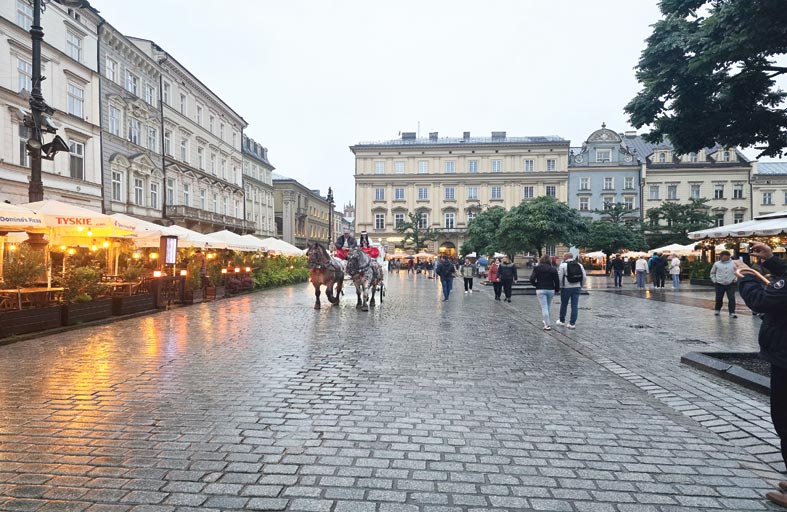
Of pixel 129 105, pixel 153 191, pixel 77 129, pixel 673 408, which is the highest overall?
pixel 129 105

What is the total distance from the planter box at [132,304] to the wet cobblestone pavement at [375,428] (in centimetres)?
350

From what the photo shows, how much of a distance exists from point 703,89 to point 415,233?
50.9m

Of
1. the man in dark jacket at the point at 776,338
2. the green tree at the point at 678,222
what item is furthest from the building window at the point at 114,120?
the green tree at the point at 678,222

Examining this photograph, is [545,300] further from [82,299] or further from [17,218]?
[17,218]

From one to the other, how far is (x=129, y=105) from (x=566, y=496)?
38.0 m

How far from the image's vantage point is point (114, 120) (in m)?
31.8

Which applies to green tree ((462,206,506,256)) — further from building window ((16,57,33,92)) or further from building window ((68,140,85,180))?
building window ((16,57,33,92))

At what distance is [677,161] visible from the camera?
6612 cm

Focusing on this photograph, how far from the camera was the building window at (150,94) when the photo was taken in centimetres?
3553

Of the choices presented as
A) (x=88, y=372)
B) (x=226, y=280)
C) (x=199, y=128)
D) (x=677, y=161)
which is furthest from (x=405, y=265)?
(x=88, y=372)

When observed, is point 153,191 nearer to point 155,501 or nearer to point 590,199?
point 155,501

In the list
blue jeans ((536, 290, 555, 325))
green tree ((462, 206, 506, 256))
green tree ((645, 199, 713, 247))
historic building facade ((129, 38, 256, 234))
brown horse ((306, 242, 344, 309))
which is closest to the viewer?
blue jeans ((536, 290, 555, 325))

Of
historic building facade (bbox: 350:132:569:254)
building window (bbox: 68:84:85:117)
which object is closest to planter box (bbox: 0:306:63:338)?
building window (bbox: 68:84:85:117)

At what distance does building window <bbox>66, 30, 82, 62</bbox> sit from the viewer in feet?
Result: 89.9
